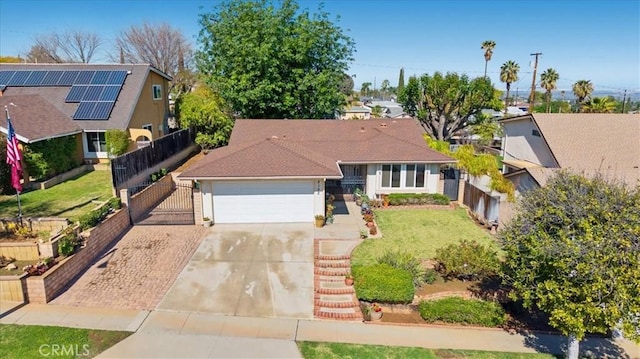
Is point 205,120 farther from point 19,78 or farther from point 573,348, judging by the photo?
point 573,348

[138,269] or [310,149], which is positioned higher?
[310,149]

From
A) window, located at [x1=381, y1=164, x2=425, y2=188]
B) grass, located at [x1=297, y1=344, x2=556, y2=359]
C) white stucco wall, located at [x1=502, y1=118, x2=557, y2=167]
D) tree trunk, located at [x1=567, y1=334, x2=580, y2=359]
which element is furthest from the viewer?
white stucco wall, located at [x1=502, y1=118, x2=557, y2=167]

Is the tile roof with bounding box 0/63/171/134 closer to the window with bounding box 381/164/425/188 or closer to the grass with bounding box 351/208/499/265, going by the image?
the window with bounding box 381/164/425/188

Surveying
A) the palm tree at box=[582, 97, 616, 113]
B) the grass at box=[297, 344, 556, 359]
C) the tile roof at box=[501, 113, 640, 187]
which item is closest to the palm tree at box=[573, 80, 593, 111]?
the palm tree at box=[582, 97, 616, 113]

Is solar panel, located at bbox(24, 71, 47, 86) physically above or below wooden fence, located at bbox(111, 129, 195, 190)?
above

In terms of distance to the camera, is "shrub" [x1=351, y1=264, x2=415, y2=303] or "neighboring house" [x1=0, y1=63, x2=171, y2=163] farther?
"neighboring house" [x1=0, y1=63, x2=171, y2=163]

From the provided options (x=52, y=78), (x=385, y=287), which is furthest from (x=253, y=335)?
(x=52, y=78)

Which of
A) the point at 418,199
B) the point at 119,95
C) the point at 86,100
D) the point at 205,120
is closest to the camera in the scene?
the point at 418,199
